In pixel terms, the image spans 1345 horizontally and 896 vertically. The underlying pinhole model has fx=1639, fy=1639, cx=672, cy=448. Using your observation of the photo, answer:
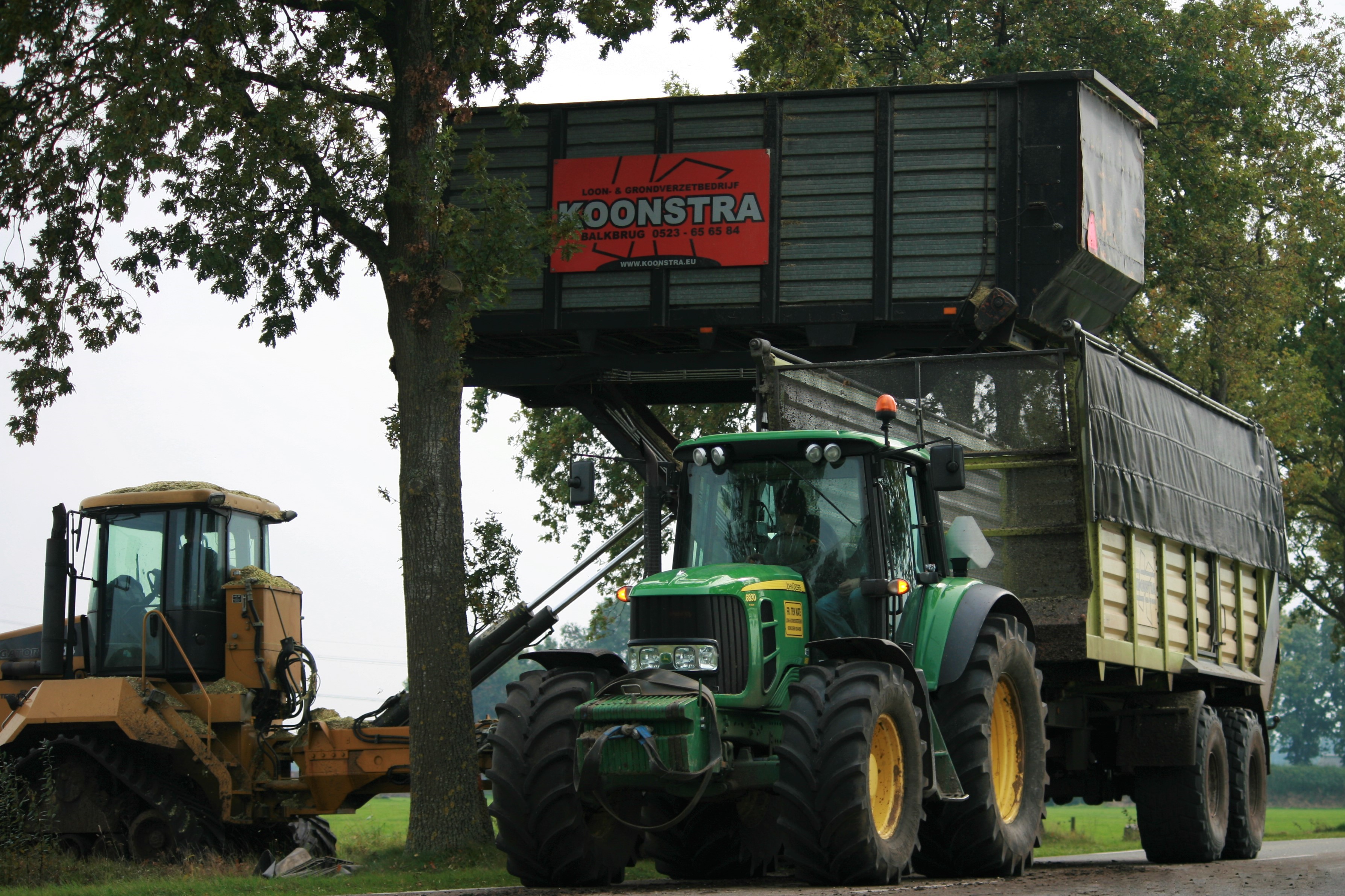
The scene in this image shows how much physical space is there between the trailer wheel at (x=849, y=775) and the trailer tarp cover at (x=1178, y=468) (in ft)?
11.5

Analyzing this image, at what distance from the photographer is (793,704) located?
29.5ft

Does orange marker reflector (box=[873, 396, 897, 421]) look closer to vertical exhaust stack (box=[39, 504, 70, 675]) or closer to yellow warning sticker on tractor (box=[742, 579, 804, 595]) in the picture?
yellow warning sticker on tractor (box=[742, 579, 804, 595])

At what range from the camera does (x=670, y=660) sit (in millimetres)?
9445

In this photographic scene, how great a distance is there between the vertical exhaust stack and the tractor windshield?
7.63 metres

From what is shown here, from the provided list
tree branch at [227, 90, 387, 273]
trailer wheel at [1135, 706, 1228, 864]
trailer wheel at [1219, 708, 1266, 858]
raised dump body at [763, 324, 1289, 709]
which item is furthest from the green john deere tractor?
tree branch at [227, 90, 387, 273]

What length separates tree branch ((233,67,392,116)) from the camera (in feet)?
50.5

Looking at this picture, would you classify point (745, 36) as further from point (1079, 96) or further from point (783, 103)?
point (1079, 96)

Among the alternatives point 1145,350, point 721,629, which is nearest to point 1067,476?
point 721,629

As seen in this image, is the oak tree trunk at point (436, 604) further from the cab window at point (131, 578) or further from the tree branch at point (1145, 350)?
the tree branch at point (1145, 350)

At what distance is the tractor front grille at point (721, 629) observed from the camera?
9.34 m

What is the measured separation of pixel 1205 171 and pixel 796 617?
19.9 meters

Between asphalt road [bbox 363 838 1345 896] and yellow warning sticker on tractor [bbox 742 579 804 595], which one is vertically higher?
yellow warning sticker on tractor [bbox 742 579 804 595]

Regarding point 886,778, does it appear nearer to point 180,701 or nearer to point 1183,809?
point 1183,809

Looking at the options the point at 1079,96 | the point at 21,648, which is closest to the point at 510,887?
the point at 21,648
